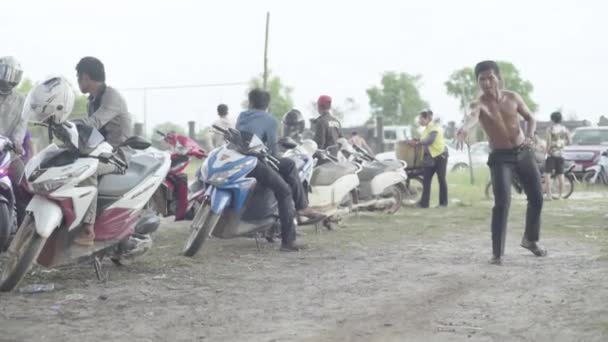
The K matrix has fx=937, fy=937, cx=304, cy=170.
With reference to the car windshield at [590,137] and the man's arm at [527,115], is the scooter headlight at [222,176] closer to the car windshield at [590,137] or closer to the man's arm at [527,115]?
the man's arm at [527,115]

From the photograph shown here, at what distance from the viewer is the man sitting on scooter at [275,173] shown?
933 cm

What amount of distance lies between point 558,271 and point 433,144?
8592 millimetres

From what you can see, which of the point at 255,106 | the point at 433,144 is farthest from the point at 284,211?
the point at 433,144

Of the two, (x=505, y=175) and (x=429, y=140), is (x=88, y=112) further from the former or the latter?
(x=429, y=140)

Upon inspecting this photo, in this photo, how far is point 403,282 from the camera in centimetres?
740

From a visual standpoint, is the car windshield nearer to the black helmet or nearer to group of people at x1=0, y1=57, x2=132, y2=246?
the black helmet

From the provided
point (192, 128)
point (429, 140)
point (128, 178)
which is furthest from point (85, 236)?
point (192, 128)

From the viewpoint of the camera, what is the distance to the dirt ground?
18.0 ft

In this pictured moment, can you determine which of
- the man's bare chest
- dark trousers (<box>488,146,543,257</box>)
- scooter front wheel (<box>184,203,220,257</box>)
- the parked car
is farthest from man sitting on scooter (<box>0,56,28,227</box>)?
the parked car

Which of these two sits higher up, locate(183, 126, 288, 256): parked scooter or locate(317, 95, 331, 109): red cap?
locate(317, 95, 331, 109): red cap

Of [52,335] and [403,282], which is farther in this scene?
[403,282]

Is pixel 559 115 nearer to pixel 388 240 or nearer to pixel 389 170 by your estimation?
pixel 389 170

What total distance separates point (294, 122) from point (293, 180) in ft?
4.69

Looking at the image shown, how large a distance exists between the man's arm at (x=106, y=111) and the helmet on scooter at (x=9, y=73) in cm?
100
